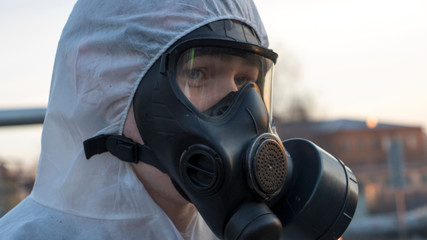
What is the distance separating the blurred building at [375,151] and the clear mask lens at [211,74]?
31888 mm

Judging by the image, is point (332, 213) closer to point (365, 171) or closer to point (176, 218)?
point (176, 218)

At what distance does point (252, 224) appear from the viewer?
1.69 m

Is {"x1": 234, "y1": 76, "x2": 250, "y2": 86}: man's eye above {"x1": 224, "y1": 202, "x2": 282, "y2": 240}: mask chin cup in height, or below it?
above

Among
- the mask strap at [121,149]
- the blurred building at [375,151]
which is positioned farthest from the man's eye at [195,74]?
the blurred building at [375,151]

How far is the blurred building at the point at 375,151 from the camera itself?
1420 inches

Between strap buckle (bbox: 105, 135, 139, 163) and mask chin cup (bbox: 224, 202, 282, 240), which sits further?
strap buckle (bbox: 105, 135, 139, 163)

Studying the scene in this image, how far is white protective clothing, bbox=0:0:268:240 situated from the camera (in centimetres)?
190

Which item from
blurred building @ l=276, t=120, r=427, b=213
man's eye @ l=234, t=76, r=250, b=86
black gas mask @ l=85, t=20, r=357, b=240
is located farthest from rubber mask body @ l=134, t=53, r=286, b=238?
blurred building @ l=276, t=120, r=427, b=213

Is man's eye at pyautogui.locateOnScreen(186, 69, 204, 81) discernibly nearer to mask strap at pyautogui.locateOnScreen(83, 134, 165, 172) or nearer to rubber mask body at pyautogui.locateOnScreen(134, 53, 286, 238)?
rubber mask body at pyautogui.locateOnScreen(134, 53, 286, 238)

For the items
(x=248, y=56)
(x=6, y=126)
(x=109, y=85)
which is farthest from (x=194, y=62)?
(x=6, y=126)

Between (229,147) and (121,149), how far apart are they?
1.55ft

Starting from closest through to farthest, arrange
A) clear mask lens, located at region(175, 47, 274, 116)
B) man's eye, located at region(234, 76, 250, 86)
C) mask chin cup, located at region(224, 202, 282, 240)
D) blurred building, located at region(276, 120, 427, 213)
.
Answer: mask chin cup, located at region(224, 202, 282, 240) < clear mask lens, located at region(175, 47, 274, 116) < man's eye, located at region(234, 76, 250, 86) < blurred building, located at region(276, 120, 427, 213)

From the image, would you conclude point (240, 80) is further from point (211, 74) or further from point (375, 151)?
point (375, 151)

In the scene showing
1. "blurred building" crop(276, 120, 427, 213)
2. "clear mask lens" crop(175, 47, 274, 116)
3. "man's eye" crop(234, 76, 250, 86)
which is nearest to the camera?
"clear mask lens" crop(175, 47, 274, 116)
